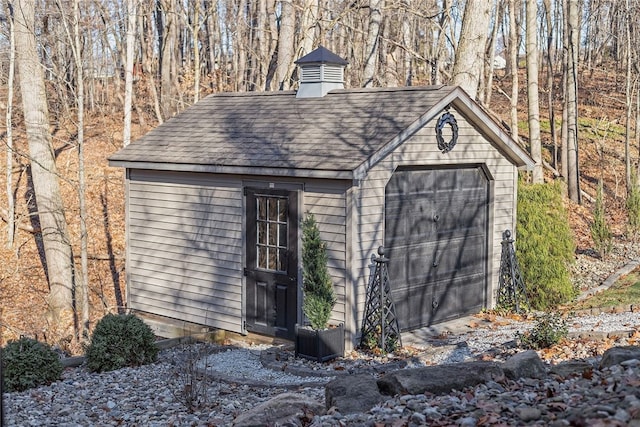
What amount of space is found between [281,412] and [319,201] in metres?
4.75

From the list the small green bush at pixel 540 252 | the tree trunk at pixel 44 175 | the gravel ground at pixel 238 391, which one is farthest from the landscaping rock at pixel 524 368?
the tree trunk at pixel 44 175

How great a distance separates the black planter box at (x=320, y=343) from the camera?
1059 cm

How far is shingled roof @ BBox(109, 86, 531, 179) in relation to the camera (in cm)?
1123

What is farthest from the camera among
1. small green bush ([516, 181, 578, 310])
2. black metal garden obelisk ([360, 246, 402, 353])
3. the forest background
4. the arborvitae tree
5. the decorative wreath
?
the forest background

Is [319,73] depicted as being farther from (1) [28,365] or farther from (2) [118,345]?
(1) [28,365]

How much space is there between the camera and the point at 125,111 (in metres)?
22.2

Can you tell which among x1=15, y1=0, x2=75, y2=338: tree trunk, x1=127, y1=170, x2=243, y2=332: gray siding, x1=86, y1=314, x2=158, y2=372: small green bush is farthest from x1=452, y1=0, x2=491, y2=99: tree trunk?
x1=86, y1=314, x2=158, y2=372: small green bush

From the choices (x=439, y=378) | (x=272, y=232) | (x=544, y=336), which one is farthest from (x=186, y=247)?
(x=439, y=378)

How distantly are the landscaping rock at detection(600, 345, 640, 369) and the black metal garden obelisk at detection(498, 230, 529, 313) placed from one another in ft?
22.0

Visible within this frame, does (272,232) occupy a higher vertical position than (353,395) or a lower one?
higher

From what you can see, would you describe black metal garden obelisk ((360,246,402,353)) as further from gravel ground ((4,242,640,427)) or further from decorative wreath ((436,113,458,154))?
decorative wreath ((436,113,458,154))

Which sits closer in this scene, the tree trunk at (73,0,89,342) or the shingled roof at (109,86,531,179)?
the shingled roof at (109,86,531,179)

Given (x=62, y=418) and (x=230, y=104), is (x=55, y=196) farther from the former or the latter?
(x=62, y=418)

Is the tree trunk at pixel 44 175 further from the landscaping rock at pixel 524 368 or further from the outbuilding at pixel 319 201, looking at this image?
the landscaping rock at pixel 524 368
